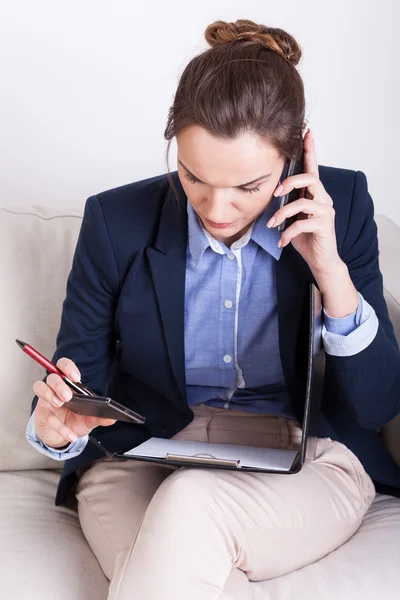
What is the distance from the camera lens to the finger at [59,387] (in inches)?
51.5

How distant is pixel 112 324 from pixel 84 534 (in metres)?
0.38

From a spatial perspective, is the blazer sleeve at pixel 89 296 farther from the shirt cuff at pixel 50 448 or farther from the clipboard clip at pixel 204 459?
the clipboard clip at pixel 204 459

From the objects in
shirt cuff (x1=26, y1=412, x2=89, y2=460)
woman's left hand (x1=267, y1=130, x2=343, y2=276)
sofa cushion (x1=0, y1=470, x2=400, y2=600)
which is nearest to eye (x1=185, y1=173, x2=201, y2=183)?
woman's left hand (x1=267, y1=130, x2=343, y2=276)

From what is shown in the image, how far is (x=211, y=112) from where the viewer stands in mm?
1295

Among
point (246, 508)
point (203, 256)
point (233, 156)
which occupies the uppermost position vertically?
point (233, 156)

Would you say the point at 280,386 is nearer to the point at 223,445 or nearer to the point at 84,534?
the point at 223,445

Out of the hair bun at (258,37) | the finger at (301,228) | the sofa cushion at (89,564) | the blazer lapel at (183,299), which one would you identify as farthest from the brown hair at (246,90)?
the sofa cushion at (89,564)

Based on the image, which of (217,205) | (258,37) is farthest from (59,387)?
(258,37)

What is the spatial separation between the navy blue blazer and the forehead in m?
0.26

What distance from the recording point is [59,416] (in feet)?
4.76

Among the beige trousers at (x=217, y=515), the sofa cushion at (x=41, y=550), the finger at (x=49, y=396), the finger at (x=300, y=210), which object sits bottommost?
the sofa cushion at (x=41, y=550)

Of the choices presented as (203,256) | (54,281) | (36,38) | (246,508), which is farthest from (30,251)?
Answer: (246,508)

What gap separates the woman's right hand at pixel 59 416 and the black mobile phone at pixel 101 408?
0.6 inches

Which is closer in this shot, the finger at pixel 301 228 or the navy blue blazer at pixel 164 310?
the finger at pixel 301 228
